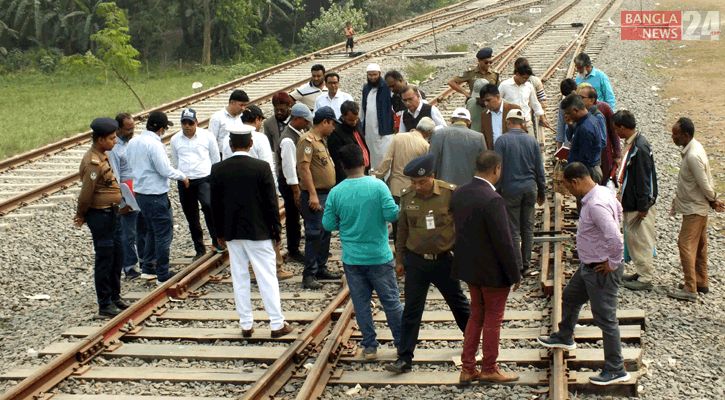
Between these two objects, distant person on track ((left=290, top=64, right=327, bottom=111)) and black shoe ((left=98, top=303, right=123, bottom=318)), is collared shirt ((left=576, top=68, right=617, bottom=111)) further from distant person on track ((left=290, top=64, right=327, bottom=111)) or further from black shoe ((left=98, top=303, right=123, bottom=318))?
black shoe ((left=98, top=303, right=123, bottom=318))

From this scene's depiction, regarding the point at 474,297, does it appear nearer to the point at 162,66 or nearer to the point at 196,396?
the point at 196,396

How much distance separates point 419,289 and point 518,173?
1984 millimetres

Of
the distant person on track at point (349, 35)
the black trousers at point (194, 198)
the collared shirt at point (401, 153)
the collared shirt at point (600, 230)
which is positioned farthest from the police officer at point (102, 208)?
the distant person on track at point (349, 35)

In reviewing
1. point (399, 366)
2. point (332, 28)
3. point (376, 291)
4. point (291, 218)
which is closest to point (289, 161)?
point (291, 218)

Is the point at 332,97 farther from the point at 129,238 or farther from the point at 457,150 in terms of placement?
the point at 129,238

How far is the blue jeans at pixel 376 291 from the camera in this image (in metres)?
6.11

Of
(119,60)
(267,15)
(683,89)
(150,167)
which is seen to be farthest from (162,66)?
(150,167)

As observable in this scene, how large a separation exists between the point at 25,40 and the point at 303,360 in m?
36.9

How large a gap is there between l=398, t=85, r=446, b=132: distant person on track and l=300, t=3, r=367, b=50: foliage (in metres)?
26.1

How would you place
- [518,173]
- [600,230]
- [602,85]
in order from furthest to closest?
[602,85], [518,173], [600,230]

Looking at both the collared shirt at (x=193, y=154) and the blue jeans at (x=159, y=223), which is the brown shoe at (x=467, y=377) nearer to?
the blue jeans at (x=159, y=223)

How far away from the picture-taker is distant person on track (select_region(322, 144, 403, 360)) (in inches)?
235

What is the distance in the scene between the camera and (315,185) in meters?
7.93

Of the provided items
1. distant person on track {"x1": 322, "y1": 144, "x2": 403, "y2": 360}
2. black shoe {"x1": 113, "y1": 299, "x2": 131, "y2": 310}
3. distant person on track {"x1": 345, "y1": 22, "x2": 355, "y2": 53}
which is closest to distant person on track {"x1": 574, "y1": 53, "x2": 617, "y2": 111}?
distant person on track {"x1": 322, "y1": 144, "x2": 403, "y2": 360}
